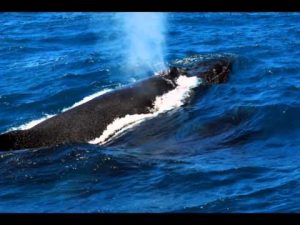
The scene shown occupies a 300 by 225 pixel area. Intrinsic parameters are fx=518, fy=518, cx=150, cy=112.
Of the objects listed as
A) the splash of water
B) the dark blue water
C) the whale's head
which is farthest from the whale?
the splash of water

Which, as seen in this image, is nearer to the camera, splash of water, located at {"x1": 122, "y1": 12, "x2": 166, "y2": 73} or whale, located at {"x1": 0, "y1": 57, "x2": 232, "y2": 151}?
whale, located at {"x1": 0, "y1": 57, "x2": 232, "y2": 151}

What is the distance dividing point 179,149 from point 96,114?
251 centimetres

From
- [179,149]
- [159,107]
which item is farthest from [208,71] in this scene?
[179,149]

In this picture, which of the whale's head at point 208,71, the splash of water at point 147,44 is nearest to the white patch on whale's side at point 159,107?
the whale's head at point 208,71

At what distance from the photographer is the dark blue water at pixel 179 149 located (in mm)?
7258

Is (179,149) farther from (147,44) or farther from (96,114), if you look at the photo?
(147,44)

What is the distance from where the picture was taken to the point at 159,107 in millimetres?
12164

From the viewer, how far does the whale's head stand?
14.2m

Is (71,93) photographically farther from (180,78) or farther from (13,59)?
(13,59)

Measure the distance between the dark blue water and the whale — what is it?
536 millimetres

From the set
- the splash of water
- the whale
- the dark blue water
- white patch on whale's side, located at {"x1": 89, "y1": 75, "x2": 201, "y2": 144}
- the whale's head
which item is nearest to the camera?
the dark blue water

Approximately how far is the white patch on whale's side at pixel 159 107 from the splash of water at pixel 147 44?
2733 millimetres

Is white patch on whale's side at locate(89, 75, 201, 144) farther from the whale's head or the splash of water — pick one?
the splash of water
